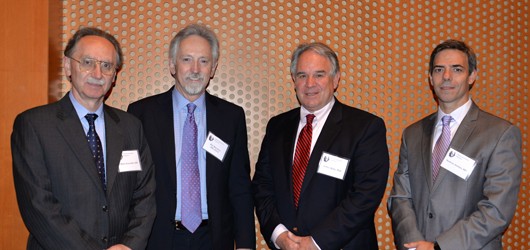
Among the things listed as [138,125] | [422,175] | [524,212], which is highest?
[138,125]

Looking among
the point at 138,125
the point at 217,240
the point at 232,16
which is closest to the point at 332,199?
the point at 217,240

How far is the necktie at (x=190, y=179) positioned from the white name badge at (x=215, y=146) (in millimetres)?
75

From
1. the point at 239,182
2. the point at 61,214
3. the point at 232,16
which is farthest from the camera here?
the point at 232,16

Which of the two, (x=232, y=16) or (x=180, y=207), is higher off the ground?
(x=232, y=16)

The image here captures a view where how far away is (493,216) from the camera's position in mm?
2725

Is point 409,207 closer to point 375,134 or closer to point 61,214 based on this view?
point 375,134

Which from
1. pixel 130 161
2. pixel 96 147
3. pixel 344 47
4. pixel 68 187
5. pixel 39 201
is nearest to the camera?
pixel 39 201

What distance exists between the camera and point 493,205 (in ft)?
8.92

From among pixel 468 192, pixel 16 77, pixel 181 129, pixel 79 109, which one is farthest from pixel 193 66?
pixel 468 192

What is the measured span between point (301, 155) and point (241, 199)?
18.6 inches

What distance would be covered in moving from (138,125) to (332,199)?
1236 mm

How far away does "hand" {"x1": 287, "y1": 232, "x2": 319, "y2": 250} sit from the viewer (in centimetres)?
288

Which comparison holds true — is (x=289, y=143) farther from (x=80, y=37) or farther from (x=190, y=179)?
(x=80, y=37)

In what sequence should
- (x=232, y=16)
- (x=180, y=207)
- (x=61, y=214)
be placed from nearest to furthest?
(x=61, y=214) → (x=180, y=207) → (x=232, y=16)
